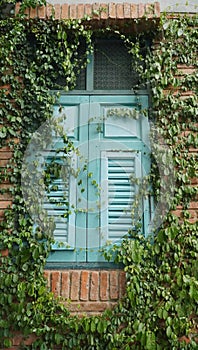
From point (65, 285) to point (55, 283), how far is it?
0.24 ft

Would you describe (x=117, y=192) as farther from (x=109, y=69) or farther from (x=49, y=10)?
(x=49, y=10)

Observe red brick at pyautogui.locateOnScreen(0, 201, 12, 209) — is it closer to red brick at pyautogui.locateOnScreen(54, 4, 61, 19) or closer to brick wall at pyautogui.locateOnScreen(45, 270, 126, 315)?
brick wall at pyautogui.locateOnScreen(45, 270, 126, 315)

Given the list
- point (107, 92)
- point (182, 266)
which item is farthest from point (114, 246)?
point (107, 92)

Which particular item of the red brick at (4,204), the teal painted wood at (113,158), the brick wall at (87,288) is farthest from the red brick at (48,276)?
the red brick at (4,204)

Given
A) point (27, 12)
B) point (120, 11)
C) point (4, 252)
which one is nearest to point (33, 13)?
point (27, 12)

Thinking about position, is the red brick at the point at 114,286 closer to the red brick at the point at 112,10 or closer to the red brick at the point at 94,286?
the red brick at the point at 94,286

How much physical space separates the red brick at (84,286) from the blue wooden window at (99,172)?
0.38 ft

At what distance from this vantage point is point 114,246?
3436 mm

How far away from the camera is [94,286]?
3.37 meters

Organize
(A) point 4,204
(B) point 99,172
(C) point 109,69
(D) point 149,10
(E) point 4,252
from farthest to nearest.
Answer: (C) point 109,69
(D) point 149,10
(B) point 99,172
(A) point 4,204
(E) point 4,252

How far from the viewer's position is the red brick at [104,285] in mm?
3354

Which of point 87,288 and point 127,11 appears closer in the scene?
point 87,288

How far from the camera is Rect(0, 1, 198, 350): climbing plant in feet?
10.7

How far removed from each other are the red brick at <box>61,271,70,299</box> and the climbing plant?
90mm
